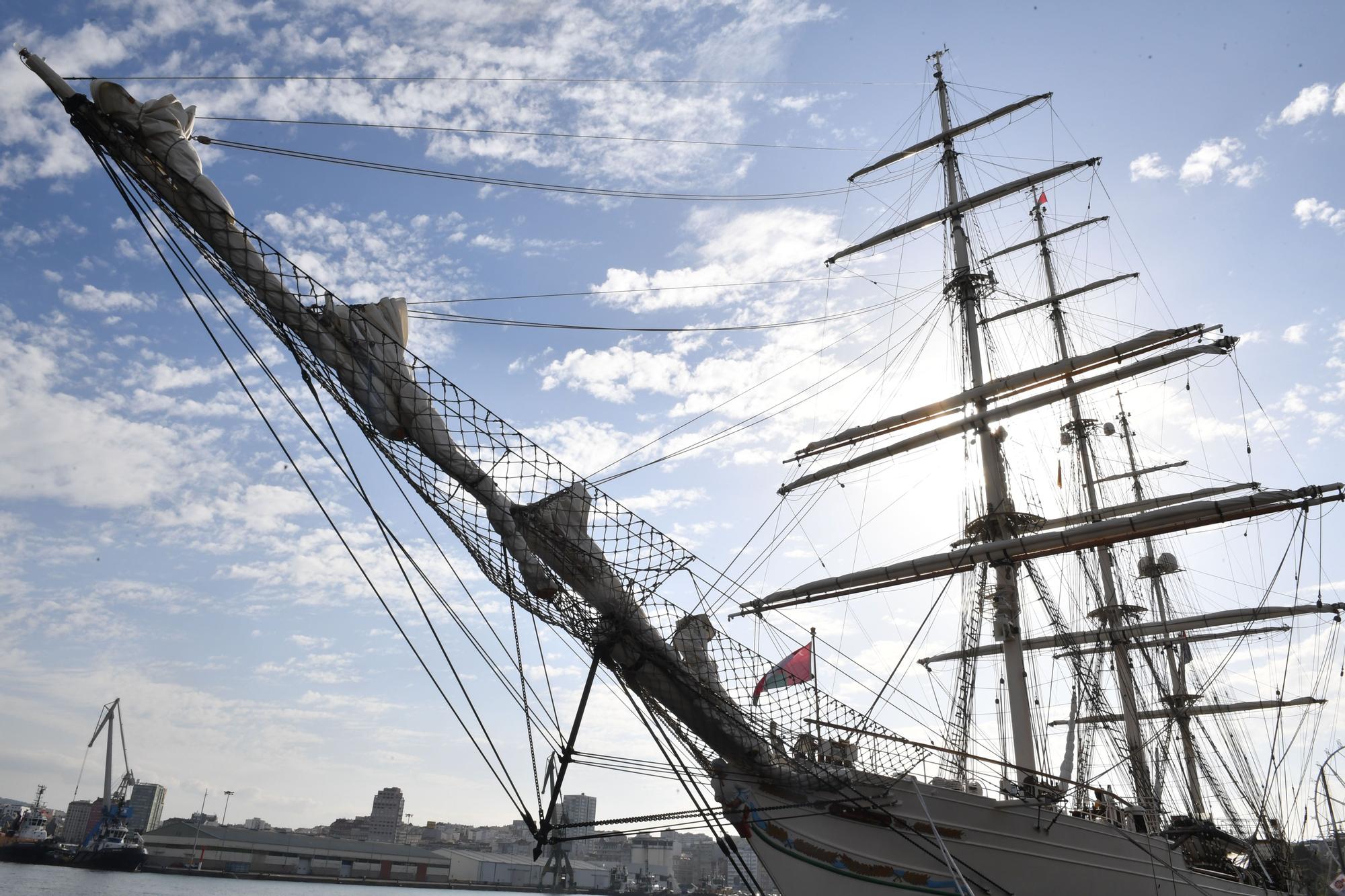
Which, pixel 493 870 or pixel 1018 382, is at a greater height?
pixel 1018 382

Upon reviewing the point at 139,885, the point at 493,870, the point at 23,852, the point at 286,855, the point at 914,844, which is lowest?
the point at 493,870

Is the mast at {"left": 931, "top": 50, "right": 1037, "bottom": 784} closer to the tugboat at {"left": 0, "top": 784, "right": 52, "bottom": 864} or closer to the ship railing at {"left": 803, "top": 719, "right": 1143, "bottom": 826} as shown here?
the ship railing at {"left": 803, "top": 719, "right": 1143, "bottom": 826}

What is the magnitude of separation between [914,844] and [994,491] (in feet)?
31.4

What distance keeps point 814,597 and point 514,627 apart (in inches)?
423

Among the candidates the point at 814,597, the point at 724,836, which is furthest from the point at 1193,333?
the point at 724,836

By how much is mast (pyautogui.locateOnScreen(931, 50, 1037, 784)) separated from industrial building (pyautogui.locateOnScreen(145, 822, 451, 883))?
78.7 m

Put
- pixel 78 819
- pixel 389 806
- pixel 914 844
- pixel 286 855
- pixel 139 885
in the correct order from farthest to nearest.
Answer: pixel 389 806 → pixel 78 819 → pixel 286 855 → pixel 139 885 → pixel 914 844

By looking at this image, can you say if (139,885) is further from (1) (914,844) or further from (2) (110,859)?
(1) (914,844)

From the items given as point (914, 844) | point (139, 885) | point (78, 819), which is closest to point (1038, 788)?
point (914, 844)

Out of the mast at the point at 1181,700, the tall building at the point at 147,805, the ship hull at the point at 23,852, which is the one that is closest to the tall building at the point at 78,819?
the tall building at the point at 147,805

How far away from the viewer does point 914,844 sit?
1239cm

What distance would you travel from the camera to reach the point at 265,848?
78625mm

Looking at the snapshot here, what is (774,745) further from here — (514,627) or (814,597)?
(814,597)

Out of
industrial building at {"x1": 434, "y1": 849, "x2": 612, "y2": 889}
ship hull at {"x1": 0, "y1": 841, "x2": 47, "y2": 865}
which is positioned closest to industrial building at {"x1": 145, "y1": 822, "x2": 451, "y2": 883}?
industrial building at {"x1": 434, "y1": 849, "x2": 612, "y2": 889}
